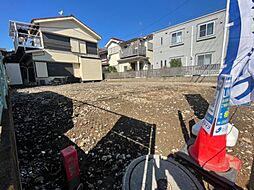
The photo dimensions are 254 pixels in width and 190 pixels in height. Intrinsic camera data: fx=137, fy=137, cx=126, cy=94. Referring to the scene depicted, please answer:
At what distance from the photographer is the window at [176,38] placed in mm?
13202

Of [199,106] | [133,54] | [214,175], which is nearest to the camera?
[214,175]

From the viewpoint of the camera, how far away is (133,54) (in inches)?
652

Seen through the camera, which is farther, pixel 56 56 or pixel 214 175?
pixel 56 56

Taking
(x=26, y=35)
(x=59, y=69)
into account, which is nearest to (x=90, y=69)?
(x=59, y=69)

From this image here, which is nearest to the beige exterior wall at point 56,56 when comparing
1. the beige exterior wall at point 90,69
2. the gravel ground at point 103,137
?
the beige exterior wall at point 90,69

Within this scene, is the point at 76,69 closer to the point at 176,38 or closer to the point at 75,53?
the point at 75,53

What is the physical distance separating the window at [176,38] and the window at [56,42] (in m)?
10.2

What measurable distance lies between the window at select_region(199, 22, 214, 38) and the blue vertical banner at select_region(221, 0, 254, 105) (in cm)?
1160

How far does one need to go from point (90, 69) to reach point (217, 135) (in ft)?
46.7

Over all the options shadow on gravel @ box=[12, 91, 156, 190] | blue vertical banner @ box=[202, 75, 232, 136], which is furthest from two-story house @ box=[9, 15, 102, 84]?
blue vertical banner @ box=[202, 75, 232, 136]

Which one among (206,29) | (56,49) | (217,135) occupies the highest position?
(206,29)

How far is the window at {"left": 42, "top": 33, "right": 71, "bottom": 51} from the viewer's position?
1154cm

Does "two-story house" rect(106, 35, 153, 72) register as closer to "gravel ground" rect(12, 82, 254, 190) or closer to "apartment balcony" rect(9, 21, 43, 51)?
"apartment balcony" rect(9, 21, 43, 51)

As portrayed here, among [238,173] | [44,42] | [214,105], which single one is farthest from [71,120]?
[44,42]
